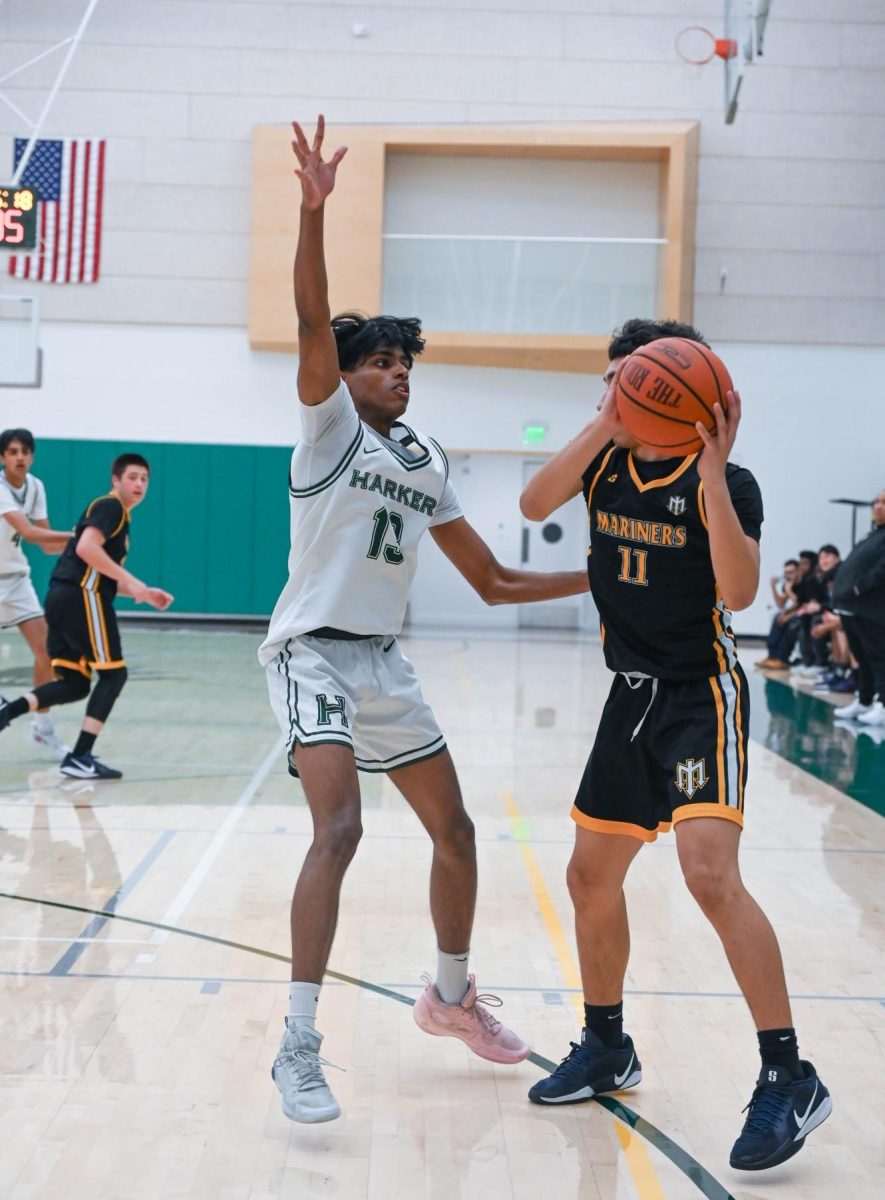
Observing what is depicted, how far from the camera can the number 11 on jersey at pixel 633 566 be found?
9.95ft

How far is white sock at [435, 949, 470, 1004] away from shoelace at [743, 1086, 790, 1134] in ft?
2.69

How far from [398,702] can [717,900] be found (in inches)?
35.1

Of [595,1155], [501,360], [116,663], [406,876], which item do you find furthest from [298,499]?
[501,360]

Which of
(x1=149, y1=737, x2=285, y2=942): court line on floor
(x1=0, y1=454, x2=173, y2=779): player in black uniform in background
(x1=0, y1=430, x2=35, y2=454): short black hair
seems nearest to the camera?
(x1=149, y1=737, x2=285, y2=942): court line on floor

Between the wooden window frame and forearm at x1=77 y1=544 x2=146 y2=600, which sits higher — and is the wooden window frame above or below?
above

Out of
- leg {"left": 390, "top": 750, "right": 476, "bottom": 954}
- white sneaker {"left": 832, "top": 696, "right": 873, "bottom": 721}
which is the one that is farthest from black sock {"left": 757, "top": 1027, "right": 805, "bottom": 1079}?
white sneaker {"left": 832, "top": 696, "right": 873, "bottom": 721}

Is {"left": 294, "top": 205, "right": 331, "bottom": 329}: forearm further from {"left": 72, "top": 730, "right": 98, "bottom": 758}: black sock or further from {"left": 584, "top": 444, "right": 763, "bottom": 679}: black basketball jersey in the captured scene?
{"left": 72, "top": 730, "right": 98, "bottom": 758}: black sock

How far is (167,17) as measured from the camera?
2017cm

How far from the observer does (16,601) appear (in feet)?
26.7

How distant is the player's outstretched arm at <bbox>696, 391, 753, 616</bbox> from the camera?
280 centimetres

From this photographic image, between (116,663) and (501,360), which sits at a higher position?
(501,360)

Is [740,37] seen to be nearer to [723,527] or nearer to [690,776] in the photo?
[723,527]

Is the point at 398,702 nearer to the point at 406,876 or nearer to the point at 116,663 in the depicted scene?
the point at 406,876

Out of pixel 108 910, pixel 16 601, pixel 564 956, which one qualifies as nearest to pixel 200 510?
pixel 16 601
